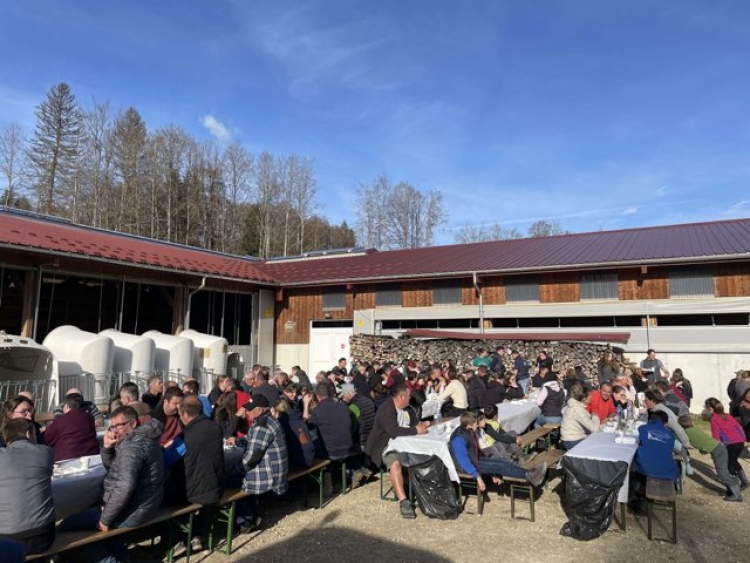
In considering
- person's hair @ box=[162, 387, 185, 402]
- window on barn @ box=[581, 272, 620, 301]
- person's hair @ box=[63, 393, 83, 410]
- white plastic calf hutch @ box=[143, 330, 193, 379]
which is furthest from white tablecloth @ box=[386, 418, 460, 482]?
window on barn @ box=[581, 272, 620, 301]

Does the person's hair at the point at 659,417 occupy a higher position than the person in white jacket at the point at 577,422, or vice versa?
the person's hair at the point at 659,417

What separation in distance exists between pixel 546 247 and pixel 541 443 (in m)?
11.8

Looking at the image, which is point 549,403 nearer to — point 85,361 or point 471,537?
point 471,537

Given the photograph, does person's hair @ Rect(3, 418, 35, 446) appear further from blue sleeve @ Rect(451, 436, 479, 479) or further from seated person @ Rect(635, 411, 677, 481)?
seated person @ Rect(635, 411, 677, 481)

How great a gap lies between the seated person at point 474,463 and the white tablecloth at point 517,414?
2093 mm

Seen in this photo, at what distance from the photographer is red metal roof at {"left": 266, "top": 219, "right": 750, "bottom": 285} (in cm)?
1625

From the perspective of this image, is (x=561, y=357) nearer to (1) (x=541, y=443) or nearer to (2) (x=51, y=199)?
(1) (x=541, y=443)

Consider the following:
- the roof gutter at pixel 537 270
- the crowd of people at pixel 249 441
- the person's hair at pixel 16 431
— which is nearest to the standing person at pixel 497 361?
the roof gutter at pixel 537 270

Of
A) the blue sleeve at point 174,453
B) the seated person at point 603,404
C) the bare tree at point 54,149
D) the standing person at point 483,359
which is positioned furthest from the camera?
the bare tree at point 54,149

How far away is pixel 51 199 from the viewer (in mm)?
33750

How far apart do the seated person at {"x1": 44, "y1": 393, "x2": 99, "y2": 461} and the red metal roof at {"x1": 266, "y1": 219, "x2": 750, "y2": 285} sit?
14.5 metres

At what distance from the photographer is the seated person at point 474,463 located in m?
6.33

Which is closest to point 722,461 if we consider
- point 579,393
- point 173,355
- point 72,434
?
point 579,393

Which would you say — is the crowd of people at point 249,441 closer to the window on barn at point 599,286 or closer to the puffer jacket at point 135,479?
the puffer jacket at point 135,479
